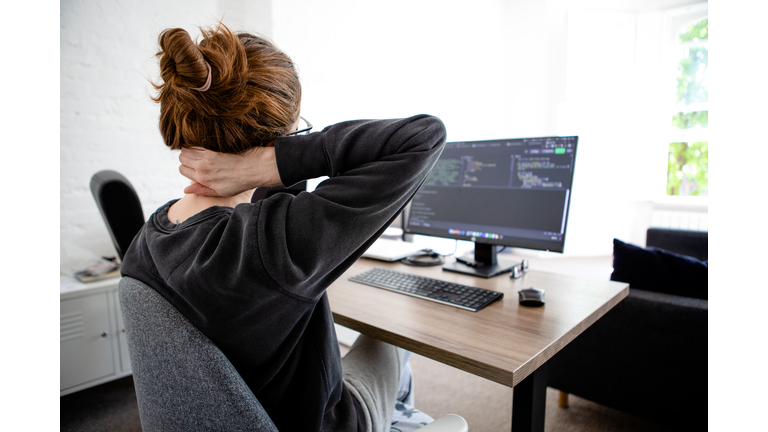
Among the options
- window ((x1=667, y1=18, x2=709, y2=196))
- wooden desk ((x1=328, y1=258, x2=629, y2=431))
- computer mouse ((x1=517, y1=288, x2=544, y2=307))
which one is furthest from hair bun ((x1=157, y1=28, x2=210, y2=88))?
window ((x1=667, y1=18, x2=709, y2=196))

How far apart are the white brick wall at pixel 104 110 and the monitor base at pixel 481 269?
1783 millimetres

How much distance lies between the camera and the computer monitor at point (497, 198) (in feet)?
4.37

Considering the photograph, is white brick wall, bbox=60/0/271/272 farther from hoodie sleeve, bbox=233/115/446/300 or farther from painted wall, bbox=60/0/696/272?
hoodie sleeve, bbox=233/115/446/300

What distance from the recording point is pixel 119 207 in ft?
5.13

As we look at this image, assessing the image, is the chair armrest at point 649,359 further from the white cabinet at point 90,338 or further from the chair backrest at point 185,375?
the white cabinet at point 90,338

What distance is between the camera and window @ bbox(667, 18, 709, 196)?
4.44 meters

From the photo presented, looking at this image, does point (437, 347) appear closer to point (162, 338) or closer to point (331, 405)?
point (331, 405)

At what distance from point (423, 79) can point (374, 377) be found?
3461mm

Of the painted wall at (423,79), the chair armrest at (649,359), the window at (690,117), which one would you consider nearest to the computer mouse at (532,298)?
the chair armrest at (649,359)

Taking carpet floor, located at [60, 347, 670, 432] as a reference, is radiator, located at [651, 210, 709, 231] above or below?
above

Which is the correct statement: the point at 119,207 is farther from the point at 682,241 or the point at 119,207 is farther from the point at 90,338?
the point at 682,241

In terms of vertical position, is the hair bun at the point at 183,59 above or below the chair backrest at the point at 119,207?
above

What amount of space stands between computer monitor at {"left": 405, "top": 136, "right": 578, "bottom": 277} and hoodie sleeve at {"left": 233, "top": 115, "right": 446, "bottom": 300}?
2.38 feet
